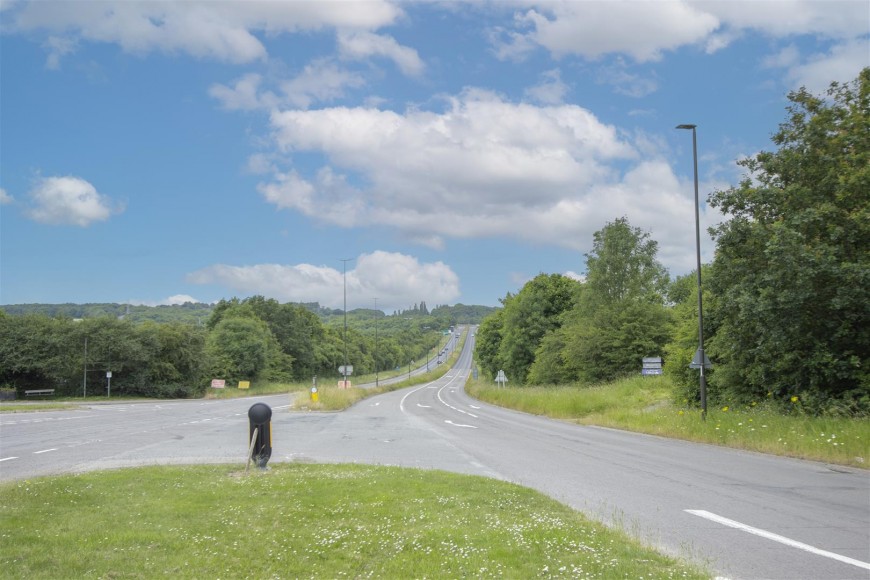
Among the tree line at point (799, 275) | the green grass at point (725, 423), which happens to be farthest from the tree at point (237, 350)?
the tree line at point (799, 275)

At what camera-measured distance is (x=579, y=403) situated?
34875 millimetres

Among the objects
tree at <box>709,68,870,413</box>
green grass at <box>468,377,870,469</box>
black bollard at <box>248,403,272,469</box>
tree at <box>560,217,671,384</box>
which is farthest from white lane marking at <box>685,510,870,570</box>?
tree at <box>560,217,671,384</box>

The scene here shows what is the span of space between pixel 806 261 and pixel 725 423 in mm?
5715

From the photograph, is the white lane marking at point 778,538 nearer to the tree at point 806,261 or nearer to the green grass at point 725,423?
the green grass at point 725,423

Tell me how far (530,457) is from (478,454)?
1.55 metres

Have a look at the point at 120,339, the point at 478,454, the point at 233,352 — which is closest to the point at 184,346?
the point at 120,339

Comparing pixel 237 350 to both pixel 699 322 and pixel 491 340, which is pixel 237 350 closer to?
pixel 491 340

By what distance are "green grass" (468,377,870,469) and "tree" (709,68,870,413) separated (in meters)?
1.62

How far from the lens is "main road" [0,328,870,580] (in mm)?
7133

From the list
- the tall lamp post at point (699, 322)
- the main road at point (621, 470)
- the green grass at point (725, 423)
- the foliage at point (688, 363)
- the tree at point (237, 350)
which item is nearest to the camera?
the main road at point (621, 470)

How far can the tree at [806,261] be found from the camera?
17.2 m

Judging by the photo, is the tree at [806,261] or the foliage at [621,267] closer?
the tree at [806,261]

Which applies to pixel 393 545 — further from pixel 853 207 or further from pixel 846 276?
pixel 853 207

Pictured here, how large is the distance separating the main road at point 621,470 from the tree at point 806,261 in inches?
164
